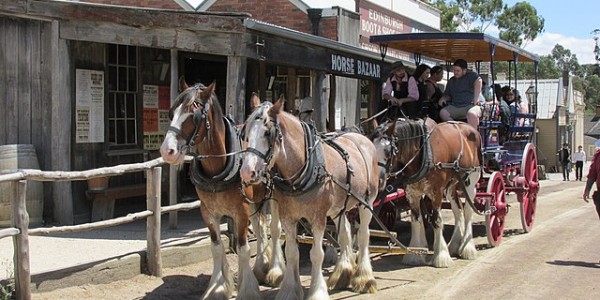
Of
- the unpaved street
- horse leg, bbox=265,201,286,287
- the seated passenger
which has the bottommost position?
the unpaved street

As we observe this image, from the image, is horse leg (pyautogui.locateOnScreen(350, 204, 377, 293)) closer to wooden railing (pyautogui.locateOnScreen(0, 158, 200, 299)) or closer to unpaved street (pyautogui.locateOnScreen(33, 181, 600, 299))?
unpaved street (pyautogui.locateOnScreen(33, 181, 600, 299))

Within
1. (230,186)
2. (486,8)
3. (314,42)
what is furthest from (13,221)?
(486,8)

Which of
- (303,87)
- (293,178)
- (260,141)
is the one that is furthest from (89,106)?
(303,87)

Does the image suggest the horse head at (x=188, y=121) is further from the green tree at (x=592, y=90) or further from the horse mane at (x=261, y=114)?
the green tree at (x=592, y=90)

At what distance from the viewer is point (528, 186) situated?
12227mm

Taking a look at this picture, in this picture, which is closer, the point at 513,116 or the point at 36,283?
the point at 36,283

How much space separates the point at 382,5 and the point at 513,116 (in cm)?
1014

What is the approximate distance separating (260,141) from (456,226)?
4.98m

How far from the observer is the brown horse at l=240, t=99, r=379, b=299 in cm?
A: 614

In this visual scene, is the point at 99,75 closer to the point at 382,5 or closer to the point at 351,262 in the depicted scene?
the point at 351,262

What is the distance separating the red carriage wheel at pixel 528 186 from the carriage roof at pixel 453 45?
1.66 m

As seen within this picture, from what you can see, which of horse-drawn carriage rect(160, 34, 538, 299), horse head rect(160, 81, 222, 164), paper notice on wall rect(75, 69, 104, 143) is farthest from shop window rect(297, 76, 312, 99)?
horse head rect(160, 81, 222, 164)

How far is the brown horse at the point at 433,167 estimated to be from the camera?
9.01 meters

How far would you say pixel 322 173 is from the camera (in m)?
6.60
